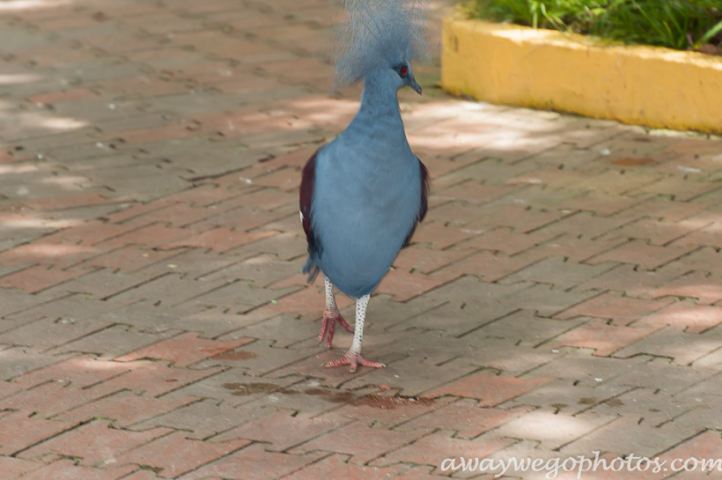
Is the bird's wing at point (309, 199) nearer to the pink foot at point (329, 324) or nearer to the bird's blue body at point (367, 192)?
the bird's blue body at point (367, 192)

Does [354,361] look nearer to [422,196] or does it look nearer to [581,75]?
[422,196]

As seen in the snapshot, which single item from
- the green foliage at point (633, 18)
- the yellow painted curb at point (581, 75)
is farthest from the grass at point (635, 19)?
the yellow painted curb at point (581, 75)

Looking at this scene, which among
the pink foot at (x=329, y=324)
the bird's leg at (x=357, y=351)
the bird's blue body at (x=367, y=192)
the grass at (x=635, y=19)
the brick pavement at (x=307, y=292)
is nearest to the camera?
the brick pavement at (x=307, y=292)

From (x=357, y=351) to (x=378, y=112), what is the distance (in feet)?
3.29

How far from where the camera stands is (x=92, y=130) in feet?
22.2

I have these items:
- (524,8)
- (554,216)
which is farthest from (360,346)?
(524,8)

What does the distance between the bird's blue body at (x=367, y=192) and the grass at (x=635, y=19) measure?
3.28 metres

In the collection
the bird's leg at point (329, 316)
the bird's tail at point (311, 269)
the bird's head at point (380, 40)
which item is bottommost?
the bird's leg at point (329, 316)

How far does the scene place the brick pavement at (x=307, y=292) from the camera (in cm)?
365

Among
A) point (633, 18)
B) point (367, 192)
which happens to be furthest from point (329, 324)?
point (633, 18)

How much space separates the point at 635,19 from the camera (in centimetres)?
674

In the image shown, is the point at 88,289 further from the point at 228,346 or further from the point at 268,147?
the point at 268,147

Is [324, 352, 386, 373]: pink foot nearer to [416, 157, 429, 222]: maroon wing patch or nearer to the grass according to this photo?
[416, 157, 429, 222]: maroon wing patch

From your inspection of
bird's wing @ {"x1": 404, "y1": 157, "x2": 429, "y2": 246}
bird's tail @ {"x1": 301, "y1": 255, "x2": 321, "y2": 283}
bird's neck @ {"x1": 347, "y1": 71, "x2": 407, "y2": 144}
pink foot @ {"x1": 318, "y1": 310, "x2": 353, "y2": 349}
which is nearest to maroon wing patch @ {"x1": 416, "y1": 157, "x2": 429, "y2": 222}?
bird's wing @ {"x1": 404, "y1": 157, "x2": 429, "y2": 246}
